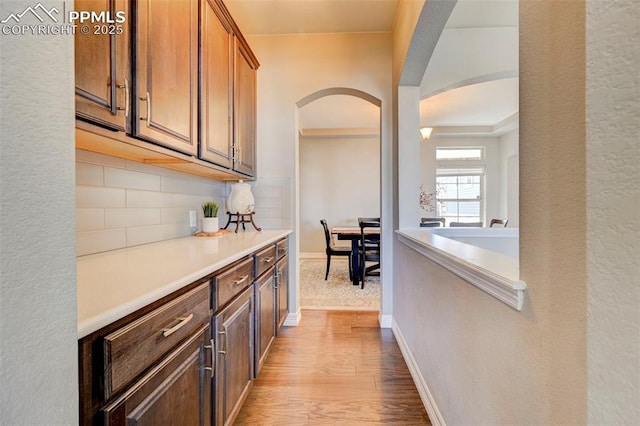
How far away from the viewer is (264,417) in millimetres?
1600

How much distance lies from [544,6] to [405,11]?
5.64 ft

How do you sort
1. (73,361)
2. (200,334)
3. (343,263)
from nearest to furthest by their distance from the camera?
(73,361) → (200,334) → (343,263)

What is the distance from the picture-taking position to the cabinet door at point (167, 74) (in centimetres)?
118

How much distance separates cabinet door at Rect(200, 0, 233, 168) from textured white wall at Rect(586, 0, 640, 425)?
5.38 ft

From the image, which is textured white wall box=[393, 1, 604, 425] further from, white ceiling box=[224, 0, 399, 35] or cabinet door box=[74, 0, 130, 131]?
white ceiling box=[224, 0, 399, 35]

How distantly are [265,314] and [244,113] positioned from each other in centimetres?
153

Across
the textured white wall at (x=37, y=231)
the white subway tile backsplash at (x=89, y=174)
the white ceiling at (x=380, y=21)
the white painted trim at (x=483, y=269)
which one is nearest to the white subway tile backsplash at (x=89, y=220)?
the white subway tile backsplash at (x=89, y=174)

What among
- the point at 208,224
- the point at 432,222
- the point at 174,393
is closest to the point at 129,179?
the point at 208,224

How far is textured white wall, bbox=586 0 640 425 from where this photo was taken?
445 mm

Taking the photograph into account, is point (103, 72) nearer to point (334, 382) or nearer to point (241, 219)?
point (241, 219)

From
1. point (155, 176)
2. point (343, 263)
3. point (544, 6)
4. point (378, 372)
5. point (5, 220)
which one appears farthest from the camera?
point (343, 263)

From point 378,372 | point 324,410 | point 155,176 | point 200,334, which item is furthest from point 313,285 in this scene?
point 200,334

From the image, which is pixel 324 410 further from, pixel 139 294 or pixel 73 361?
pixel 73 361

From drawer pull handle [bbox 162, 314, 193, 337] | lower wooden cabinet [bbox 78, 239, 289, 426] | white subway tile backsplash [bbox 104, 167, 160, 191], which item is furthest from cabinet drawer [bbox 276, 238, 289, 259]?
drawer pull handle [bbox 162, 314, 193, 337]
